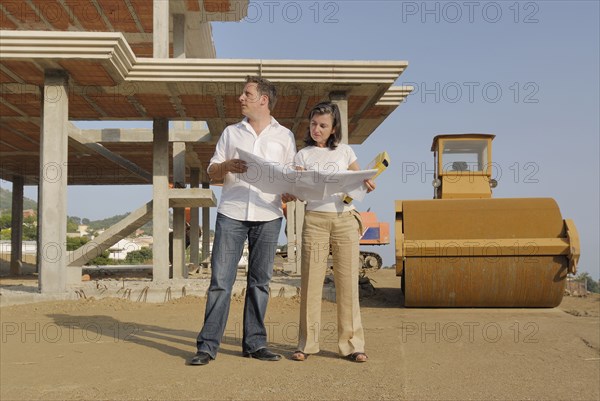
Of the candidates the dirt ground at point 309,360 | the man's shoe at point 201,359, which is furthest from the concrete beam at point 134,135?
the man's shoe at point 201,359

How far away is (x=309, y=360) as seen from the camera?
4.22 meters

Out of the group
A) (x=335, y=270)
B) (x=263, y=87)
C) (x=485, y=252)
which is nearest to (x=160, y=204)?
(x=485, y=252)

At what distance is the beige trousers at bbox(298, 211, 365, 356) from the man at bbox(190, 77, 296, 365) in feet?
0.87

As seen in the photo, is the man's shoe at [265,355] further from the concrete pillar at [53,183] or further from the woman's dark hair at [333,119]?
the concrete pillar at [53,183]

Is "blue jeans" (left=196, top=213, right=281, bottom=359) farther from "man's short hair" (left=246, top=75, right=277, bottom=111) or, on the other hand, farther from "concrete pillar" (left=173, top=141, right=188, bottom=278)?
"concrete pillar" (left=173, top=141, right=188, bottom=278)

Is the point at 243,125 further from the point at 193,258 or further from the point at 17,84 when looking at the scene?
the point at 193,258

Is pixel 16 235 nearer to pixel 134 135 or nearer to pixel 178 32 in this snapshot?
pixel 134 135

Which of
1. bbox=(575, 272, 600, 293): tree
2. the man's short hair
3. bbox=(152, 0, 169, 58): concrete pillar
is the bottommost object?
bbox=(575, 272, 600, 293): tree

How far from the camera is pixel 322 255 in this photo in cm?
425

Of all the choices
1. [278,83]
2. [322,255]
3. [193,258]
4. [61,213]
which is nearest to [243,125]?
[322,255]

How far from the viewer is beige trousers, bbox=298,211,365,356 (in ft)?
13.7

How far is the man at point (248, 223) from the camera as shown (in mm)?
4070

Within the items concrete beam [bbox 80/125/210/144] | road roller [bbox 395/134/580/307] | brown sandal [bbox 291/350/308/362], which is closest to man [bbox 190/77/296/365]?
brown sandal [bbox 291/350/308/362]

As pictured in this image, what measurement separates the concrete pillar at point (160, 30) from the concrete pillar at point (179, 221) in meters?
2.38
